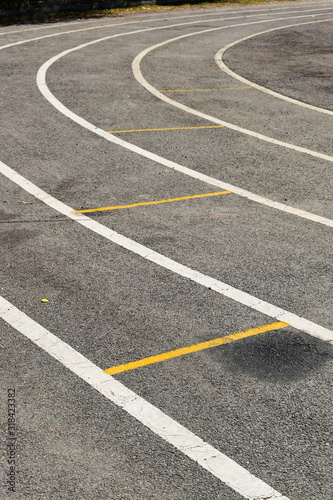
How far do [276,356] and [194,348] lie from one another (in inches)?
32.6

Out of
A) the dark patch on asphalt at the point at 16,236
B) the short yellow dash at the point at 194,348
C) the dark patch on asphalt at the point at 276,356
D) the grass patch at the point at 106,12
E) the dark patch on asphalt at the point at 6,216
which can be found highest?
the grass patch at the point at 106,12

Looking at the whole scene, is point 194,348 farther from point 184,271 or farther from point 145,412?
point 184,271

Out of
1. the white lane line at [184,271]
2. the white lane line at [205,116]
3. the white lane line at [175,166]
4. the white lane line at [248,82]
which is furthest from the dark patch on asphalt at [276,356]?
the white lane line at [248,82]

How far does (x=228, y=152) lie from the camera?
11.9m

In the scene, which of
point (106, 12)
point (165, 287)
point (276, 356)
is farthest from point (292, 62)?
point (276, 356)

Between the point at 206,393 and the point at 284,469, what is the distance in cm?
105

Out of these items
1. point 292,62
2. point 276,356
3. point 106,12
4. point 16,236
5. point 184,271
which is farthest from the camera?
point 106,12

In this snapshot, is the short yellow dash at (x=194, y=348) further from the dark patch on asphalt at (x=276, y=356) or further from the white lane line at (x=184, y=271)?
the white lane line at (x=184, y=271)

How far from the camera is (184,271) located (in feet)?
24.6

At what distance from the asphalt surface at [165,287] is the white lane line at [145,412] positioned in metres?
0.07

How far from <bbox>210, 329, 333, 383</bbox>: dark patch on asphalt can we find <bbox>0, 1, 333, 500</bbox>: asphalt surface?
20 mm

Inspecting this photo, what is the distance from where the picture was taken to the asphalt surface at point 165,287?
466 cm

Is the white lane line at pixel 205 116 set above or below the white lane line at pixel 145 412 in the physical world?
above

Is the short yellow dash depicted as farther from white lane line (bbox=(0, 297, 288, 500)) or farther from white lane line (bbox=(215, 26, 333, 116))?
white lane line (bbox=(215, 26, 333, 116))
